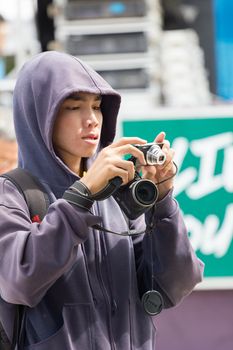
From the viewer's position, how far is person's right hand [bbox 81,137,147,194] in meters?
1.29

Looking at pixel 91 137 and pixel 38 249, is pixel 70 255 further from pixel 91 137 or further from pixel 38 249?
pixel 91 137

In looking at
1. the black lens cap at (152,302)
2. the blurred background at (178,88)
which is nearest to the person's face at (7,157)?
the blurred background at (178,88)

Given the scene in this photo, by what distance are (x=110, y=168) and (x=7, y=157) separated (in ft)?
6.11

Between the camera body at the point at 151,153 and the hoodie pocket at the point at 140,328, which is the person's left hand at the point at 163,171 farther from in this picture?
the hoodie pocket at the point at 140,328

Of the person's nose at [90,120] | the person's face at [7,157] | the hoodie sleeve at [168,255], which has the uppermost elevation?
the person's nose at [90,120]

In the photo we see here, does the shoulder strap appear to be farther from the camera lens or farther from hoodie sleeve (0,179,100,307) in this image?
the camera lens

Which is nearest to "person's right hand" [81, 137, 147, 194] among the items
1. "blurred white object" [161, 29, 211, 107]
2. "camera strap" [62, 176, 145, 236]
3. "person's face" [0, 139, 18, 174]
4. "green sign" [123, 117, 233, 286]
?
"camera strap" [62, 176, 145, 236]

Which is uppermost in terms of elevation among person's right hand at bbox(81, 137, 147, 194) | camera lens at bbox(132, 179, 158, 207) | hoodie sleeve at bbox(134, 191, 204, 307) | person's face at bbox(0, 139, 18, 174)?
person's right hand at bbox(81, 137, 147, 194)

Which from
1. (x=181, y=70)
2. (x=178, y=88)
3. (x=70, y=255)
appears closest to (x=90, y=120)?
(x=70, y=255)

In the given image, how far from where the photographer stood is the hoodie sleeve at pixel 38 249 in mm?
1261

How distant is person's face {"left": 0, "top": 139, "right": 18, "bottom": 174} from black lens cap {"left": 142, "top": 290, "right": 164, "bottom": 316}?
1.63 metres

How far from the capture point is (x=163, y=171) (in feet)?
4.58

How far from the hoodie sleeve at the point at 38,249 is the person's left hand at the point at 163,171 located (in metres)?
0.14

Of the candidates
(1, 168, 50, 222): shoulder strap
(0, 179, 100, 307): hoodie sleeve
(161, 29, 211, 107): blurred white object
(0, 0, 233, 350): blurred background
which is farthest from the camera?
(161, 29, 211, 107): blurred white object
